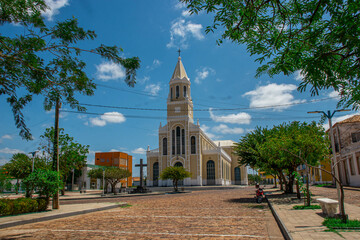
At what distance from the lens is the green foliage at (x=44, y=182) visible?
40.6 feet

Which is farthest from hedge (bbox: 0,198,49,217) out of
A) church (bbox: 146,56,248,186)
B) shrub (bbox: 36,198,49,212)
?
church (bbox: 146,56,248,186)

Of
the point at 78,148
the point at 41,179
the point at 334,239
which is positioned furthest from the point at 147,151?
the point at 334,239

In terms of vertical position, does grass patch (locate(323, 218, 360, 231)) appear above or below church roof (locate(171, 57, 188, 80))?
below

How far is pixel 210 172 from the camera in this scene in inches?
1950

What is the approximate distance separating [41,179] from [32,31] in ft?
26.2

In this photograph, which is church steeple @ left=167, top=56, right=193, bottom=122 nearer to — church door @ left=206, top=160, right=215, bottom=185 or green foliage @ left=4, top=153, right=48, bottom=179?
church door @ left=206, top=160, right=215, bottom=185

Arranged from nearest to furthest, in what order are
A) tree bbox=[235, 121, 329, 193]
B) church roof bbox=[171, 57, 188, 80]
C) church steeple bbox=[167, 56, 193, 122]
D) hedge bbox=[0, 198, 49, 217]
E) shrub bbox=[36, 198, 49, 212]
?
hedge bbox=[0, 198, 49, 217]
shrub bbox=[36, 198, 49, 212]
tree bbox=[235, 121, 329, 193]
church steeple bbox=[167, 56, 193, 122]
church roof bbox=[171, 57, 188, 80]

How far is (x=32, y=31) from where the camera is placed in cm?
652

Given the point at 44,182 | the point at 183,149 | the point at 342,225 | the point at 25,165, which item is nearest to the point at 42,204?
the point at 44,182

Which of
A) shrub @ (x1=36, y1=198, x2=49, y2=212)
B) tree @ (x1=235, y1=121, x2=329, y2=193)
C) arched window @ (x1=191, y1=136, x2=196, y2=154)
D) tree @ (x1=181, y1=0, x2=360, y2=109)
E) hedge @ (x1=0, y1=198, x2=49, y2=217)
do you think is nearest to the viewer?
tree @ (x1=181, y1=0, x2=360, y2=109)

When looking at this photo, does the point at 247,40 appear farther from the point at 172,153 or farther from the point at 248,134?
the point at 172,153

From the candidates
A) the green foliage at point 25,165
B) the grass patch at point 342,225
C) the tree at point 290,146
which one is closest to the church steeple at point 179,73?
the tree at point 290,146

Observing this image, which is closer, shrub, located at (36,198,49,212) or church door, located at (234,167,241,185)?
shrub, located at (36,198,49,212)

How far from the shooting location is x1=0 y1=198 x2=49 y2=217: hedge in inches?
426
